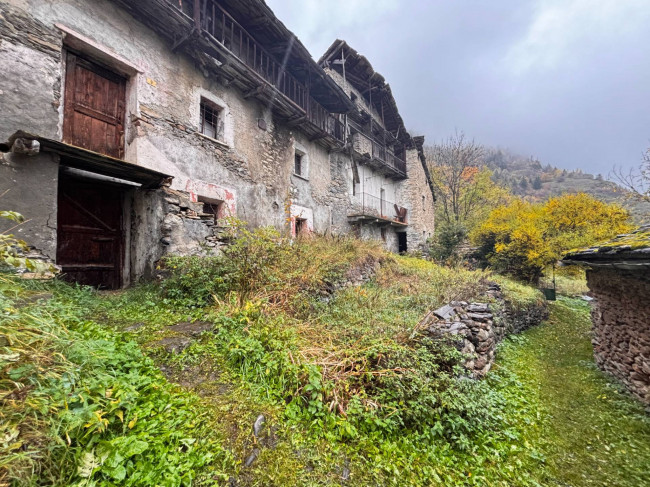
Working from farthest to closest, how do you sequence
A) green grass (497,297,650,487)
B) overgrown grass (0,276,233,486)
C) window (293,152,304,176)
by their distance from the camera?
1. window (293,152,304,176)
2. green grass (497,297,650,487)
3. overgrown grass (0,276,233,486)

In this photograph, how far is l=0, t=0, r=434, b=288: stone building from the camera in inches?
169

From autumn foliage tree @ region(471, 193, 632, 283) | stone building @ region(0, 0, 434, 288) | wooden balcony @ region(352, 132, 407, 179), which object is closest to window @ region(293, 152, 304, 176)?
stone building @ region(0, 0, 434, 288)

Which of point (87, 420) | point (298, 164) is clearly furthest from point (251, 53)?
point (87, 420)

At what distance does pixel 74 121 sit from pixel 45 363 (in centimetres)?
563

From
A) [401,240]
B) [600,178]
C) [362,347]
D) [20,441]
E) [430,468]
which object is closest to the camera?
[20,441]

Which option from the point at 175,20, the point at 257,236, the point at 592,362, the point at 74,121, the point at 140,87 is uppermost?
the point at 175,20

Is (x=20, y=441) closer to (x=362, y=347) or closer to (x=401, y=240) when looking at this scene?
(x=362, y=347)

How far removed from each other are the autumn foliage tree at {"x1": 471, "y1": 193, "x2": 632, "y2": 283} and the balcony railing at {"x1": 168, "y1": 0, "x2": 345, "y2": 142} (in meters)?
10.2

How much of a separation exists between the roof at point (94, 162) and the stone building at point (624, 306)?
25.5 ft

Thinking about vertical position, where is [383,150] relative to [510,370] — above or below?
above

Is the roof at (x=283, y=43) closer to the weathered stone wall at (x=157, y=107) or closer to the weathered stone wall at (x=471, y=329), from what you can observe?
the weathered stone wall at (x=157, y=107)

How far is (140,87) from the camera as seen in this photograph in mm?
5953

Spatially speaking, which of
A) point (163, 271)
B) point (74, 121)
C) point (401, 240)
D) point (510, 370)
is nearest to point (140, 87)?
point (74, 121)

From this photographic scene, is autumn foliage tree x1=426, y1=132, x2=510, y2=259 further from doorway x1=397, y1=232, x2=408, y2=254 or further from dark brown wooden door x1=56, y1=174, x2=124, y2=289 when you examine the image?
dark brown wooden door x1=56, y1=174, x2=124, y2=289
